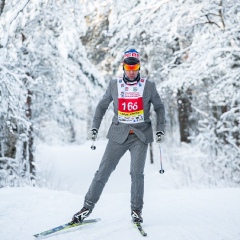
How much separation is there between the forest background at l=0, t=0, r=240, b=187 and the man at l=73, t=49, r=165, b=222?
6.16ft

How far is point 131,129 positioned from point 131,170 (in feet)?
1.55

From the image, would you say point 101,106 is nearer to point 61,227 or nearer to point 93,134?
point 93,134

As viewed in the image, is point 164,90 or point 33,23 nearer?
point 164,90

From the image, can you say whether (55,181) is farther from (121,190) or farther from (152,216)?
(152,216)

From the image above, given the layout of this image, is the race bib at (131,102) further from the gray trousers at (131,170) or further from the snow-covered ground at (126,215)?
the snow-covered ground at (126,215)

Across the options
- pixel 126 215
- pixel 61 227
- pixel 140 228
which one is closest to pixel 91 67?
pixel 126 215

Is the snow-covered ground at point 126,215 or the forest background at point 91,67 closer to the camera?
the snow-covered ground at point 126,215

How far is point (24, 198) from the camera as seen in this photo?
5141mm

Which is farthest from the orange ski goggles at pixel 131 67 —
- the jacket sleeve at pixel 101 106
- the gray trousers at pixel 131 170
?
the gray trousers at pixel 131 170

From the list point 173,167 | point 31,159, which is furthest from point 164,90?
point 31,159

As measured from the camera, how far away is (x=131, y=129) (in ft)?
12.9

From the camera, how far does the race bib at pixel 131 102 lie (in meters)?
3.95

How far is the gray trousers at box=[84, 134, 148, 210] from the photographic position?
151 inches

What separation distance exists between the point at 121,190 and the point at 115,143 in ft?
24.9
